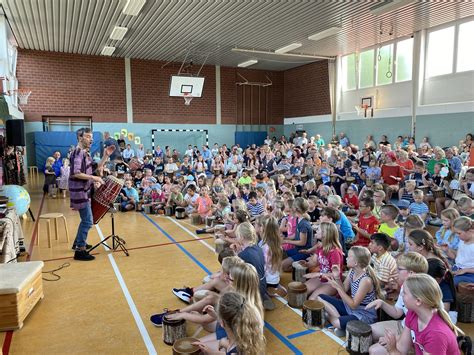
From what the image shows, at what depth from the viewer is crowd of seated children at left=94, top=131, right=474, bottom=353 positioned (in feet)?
11.0

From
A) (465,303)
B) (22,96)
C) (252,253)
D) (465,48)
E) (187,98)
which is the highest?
(465,48)

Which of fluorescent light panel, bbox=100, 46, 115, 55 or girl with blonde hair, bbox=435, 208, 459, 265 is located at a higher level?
fluorescent light panel, bbox=100, 46, 115, 55

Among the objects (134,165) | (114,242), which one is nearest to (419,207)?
(114,242)

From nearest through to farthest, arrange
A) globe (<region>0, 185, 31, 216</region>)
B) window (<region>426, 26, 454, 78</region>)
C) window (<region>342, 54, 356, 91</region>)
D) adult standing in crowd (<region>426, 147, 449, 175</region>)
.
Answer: globe (<region>0, 185, 31, 216</region>) → adult standing in crowd (<region>426, 147, 449, 175</region>) → window (<region>426, 26, 454, 78</region>) → window (<region>342, 54, 356, 91</region>)

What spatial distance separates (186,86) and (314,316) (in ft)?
56.6

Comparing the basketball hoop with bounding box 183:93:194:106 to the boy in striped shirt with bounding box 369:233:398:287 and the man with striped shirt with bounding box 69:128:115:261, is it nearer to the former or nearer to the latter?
the man with striped shirt with bounding box 69:128:115:261

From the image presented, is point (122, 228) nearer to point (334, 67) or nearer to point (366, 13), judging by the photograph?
point (366, 13)

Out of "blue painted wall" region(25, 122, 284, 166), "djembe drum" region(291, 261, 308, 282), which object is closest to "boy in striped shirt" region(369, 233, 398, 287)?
"djembe drum" region(291, 261, 308, 282)

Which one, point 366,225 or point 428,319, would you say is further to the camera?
point 366,225

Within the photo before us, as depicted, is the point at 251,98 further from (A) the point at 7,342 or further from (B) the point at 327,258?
(A) the point at 7,342

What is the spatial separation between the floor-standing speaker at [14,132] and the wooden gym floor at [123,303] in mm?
2730

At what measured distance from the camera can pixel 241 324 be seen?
238cm

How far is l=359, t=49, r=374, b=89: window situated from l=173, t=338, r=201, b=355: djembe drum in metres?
17.1

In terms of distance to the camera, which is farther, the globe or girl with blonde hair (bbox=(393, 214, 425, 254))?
the globe
